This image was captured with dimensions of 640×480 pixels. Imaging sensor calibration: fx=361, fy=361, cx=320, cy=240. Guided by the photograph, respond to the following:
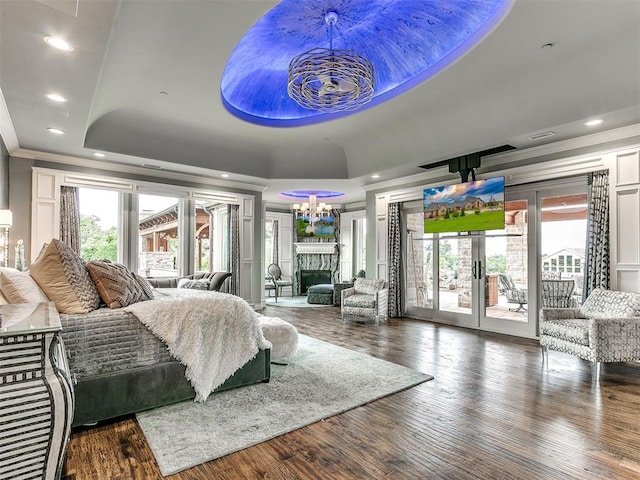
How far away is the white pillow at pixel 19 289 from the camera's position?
7.07ft

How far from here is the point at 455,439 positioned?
7.65ft

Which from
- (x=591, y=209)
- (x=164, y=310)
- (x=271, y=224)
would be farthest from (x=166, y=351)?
(x=271, y=224)

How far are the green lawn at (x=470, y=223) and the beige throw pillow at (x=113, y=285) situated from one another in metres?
4.82

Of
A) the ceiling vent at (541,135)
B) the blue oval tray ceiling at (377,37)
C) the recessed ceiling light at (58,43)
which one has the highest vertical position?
the blue oval tray ceiling at (377,37)

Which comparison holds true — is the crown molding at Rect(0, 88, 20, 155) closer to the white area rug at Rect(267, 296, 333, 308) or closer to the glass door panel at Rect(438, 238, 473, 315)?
the white area rug at Rect(267, 296, 333, 308)

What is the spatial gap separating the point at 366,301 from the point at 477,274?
1.89 m

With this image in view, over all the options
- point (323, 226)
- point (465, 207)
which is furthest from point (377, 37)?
point (323, 226)

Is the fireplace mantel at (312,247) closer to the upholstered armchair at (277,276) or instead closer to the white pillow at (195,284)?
the upholstered armchair at (277,276)

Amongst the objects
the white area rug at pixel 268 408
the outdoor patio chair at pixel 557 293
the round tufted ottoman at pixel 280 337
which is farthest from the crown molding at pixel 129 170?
the outdoor patio chair at pixel 557 293

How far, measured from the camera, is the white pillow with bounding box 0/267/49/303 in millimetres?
2154

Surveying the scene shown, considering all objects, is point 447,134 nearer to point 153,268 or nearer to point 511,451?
point 511,451

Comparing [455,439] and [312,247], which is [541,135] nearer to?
[455,439]

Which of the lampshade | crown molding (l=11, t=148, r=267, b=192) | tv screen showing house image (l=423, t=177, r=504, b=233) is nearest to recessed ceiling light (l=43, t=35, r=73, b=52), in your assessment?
the lampshade

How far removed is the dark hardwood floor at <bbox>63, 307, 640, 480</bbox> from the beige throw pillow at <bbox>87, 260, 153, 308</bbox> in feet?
2.81
